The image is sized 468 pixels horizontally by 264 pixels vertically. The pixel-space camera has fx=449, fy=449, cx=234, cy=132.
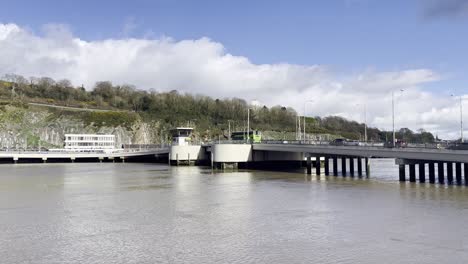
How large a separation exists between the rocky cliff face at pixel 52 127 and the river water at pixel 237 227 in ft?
343

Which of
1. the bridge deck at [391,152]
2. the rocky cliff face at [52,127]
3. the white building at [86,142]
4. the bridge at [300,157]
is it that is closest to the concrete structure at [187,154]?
the bridge at [300,157]

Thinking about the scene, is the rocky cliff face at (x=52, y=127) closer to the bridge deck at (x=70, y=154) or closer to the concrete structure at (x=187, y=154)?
the bridge deck at (x=70, y=154)

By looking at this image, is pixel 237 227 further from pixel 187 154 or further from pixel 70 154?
pixel 70 154

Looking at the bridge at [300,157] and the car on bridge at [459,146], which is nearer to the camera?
the car on bridge at [459,146]

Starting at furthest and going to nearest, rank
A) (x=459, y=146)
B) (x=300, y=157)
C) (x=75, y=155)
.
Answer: (x=75, y=155) < (x=300, y=157) < (x=459, y=146)

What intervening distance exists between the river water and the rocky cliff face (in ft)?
343

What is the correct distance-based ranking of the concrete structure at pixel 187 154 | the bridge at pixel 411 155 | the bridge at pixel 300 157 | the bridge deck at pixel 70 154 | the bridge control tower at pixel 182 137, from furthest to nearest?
the bridge deck at pixel 70 154 < the bridge control tower at pixel 182 137 < the concrete structure at pixel 187 154 < the bridge at pixel 300 157 < the bridge at pixel 411 155

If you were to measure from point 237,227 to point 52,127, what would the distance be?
134543 mm

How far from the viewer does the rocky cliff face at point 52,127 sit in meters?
136

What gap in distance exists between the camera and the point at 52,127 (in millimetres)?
145125

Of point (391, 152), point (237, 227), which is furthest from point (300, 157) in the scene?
point (237, 227)

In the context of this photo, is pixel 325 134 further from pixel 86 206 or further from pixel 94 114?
pixel 86 206

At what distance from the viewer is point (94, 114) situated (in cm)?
16262

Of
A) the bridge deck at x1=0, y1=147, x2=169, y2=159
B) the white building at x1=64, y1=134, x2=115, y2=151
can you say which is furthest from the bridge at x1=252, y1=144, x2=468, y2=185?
the white building at x1=64, y1=134, x2=115, y2=151
